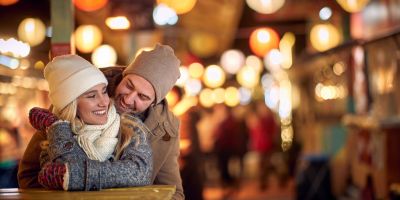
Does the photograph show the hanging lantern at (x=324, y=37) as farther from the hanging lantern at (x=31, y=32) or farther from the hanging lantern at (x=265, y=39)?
the hanging lantern at (x=31, y=32)

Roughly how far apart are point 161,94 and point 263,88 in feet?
110

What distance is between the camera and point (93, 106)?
334 centimetres

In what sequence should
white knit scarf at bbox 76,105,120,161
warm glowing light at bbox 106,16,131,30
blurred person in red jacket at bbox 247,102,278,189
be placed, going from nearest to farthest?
white knit scarf at bbox 76,105,120,161 < warm glowing light at bbox 106,16,131,30 < blurred person in red jacket at bbox 247,102,278,189

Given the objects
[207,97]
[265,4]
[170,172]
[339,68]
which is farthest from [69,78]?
[207,97]

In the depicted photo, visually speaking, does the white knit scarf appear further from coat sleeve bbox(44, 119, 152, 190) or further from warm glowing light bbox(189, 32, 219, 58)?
warm glowing light bbox(189, 32, 219, 58)

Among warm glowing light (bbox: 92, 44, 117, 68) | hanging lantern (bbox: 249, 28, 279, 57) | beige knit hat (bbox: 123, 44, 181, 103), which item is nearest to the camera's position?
beige knit hat (bbox: 123, 44, 181, 103)

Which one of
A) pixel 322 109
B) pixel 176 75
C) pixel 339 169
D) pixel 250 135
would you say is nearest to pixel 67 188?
pixel 176 75

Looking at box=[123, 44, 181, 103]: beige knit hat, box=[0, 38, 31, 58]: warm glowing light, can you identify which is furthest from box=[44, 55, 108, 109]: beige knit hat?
box=[0, 38, 31, 58]: warm glowing light

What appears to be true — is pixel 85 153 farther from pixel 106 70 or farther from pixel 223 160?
pixel 223 160

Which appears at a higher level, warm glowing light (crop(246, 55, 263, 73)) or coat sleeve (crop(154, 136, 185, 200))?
warm glowing light (crop(246, 55, 263, 73))

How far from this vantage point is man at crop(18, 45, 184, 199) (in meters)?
3.62

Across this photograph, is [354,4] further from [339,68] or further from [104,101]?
[104,101]

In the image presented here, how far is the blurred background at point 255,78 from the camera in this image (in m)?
8.66

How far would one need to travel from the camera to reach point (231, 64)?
2002 cm
